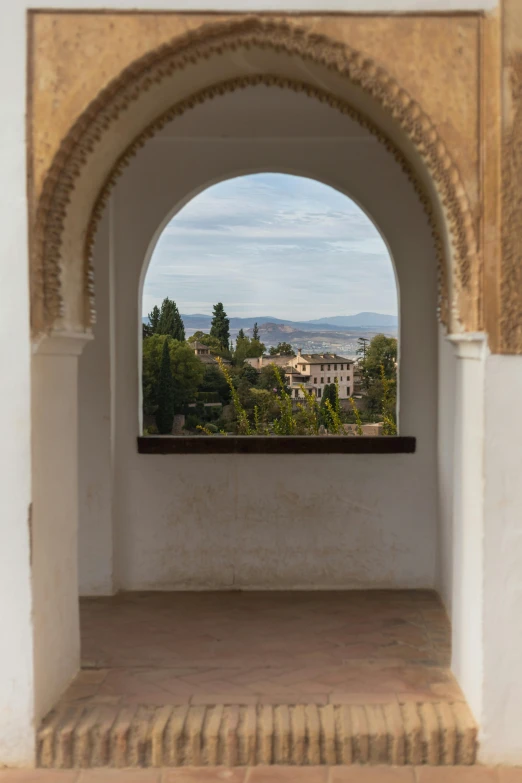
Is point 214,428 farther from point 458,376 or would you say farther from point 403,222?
point 458,376

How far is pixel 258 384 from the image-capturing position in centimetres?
711

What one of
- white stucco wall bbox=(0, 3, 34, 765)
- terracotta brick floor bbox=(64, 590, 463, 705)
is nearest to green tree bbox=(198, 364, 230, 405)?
terracotta brick floor bbox=(64, 590, 463, 705)

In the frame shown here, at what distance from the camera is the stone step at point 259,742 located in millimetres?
3754

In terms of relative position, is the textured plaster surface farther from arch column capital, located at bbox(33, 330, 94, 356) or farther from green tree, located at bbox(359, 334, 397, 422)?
green tree, located at bbox(359, 334, 397, 422)

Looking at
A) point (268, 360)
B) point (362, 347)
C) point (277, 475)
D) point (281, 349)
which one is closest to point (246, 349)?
point (268, 360)

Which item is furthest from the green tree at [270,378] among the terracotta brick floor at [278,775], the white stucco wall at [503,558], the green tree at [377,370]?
the terracotta brick floor at [278,775]

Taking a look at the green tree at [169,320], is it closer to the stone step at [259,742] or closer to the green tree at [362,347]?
the green tree at [362,347]

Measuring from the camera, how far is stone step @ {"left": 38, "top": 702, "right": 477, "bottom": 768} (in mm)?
3754

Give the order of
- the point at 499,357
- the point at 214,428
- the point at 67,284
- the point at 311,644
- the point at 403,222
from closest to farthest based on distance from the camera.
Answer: the point at 499,357, the point at 67,284, the point at 311,644, the point at 403,222, the point at 214,428

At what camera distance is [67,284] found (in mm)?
3996

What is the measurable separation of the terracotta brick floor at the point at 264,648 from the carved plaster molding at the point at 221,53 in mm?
1852

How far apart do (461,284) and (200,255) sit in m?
9.35

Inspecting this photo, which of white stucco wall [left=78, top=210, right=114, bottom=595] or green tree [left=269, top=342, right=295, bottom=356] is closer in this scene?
white stucco wall [left=78, top=210, right=114, bottom=595]

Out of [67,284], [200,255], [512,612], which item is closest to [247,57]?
[67,284]
